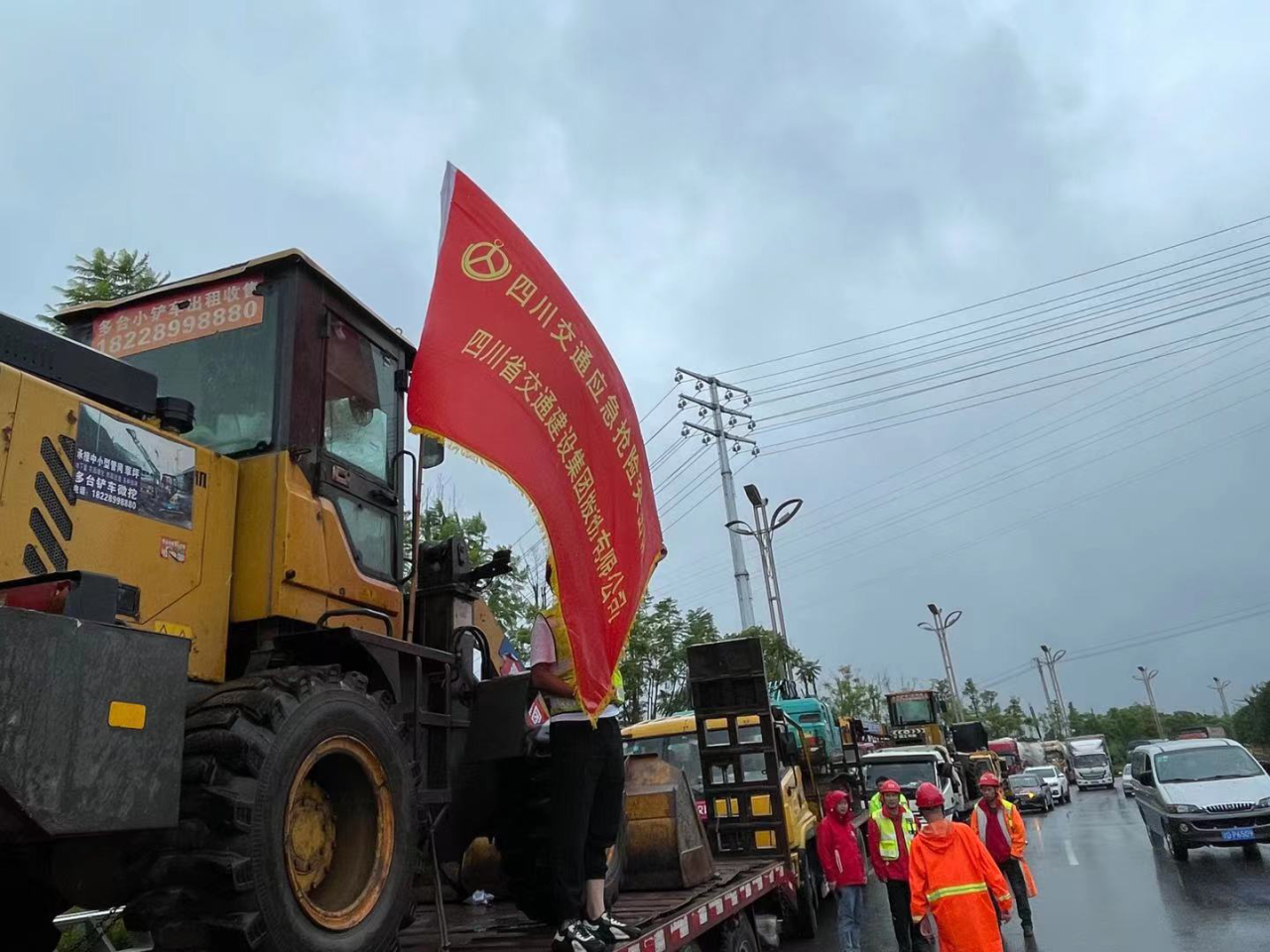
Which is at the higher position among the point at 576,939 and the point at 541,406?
the point at 541,406

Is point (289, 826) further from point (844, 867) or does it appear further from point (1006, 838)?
point (1006, 838)

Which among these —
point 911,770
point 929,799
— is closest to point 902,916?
point 929,799

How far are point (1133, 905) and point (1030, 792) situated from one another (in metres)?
19.9

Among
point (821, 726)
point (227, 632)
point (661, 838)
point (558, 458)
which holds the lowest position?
point (661, 838)

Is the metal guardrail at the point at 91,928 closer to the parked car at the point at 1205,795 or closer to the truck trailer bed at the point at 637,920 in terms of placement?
the truck trailer bed at the point at 637,920

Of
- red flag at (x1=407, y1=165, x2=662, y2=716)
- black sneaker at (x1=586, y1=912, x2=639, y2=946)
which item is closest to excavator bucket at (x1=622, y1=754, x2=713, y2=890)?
black sneaker at (x1=586, y1=912, x2=639, y2=946)

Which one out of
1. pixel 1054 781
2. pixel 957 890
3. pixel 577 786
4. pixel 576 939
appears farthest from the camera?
pixel 1054 781

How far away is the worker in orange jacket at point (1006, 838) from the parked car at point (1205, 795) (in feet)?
17.9

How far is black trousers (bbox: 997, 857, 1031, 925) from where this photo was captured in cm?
973

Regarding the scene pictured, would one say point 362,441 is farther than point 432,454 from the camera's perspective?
No

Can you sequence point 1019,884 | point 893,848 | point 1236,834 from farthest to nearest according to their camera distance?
1. point 1236,834
2. point 1019,884
3. point 893,848

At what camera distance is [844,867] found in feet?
29.5

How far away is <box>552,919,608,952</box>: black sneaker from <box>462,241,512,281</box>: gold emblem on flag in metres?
2.92

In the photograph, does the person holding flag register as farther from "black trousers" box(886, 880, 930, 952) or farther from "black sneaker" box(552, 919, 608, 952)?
"black trousers" box(886, 880, 930, 952)
